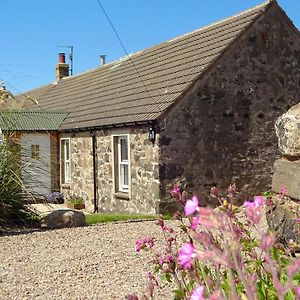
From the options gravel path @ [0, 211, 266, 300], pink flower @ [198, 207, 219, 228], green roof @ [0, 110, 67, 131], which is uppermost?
green roof @ [0, 110, 67, 131]

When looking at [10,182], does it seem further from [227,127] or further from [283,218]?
[227,127]

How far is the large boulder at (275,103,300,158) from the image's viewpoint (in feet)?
16.5

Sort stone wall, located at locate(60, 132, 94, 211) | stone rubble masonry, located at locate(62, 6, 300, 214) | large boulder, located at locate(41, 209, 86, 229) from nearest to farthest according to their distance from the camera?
large boulder, located at locate(41, 209, 86, 229), stone rubble masonry, located at locate(62, 6, 300, 214), stone wall, located at locate(60, 132, 94, 211)

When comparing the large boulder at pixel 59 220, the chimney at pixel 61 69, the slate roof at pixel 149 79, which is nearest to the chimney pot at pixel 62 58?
the chimney at pixel 61 69

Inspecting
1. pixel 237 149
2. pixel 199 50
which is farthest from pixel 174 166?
pixel 199 50

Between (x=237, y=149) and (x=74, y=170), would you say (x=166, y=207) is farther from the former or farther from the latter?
(x=74, y=170)

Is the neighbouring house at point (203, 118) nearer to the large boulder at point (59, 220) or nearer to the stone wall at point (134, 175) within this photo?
the stone wall at point (134, 175)

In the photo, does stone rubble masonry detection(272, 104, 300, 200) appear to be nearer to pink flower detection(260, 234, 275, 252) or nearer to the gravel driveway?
the gravel driveway

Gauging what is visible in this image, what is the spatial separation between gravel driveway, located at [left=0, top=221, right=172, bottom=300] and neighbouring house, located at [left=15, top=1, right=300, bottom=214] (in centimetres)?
342

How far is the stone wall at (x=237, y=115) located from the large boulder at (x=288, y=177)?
673 centimetres

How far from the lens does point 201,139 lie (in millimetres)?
12562

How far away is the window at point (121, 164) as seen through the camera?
14.2 m

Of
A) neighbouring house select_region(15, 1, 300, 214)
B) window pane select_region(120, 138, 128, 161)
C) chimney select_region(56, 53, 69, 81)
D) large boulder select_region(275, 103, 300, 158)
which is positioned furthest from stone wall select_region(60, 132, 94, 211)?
large boulder select_region(275, 103, 300, 158)

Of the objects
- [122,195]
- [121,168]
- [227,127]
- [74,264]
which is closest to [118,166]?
[121,168]
